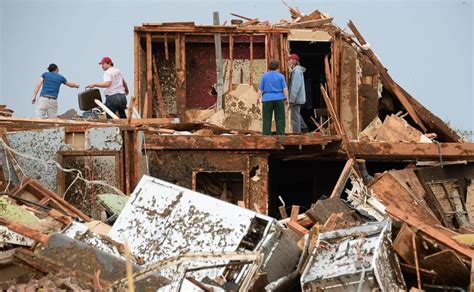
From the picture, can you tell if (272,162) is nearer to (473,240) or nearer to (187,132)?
(187,132)

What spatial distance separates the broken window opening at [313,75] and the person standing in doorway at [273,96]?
4711 millimetres

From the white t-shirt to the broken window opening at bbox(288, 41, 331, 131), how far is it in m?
4.31

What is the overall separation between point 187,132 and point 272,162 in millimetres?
2518

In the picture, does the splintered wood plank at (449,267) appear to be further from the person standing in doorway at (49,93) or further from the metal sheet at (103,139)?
the person standing in doorway at (49,93)

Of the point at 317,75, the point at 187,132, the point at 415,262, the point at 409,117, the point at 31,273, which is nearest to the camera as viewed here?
the point at 31,273

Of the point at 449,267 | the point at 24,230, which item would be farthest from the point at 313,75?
the point at 24,230

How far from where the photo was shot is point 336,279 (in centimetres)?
1049

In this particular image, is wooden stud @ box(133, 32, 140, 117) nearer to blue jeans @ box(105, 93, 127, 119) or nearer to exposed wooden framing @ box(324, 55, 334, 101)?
blue jeans @ box(105, 93, 127, 119)

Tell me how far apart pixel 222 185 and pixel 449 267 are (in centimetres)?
613

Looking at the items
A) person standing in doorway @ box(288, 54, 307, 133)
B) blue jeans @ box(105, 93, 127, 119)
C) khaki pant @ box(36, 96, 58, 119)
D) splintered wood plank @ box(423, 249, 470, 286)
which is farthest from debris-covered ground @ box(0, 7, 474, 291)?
khaki pant @ box(36, 96, 58, 119)

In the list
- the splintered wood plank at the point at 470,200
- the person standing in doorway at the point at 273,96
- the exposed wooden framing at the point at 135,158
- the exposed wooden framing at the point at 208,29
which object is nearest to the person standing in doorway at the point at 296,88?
the exposed wooden framing at the point at 208,29

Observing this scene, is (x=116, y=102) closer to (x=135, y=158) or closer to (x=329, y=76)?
(x=135, y=158)

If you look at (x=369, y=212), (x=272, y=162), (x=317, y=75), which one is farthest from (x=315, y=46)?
(x=369, y=212)

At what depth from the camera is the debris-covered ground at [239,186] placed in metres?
10.6
